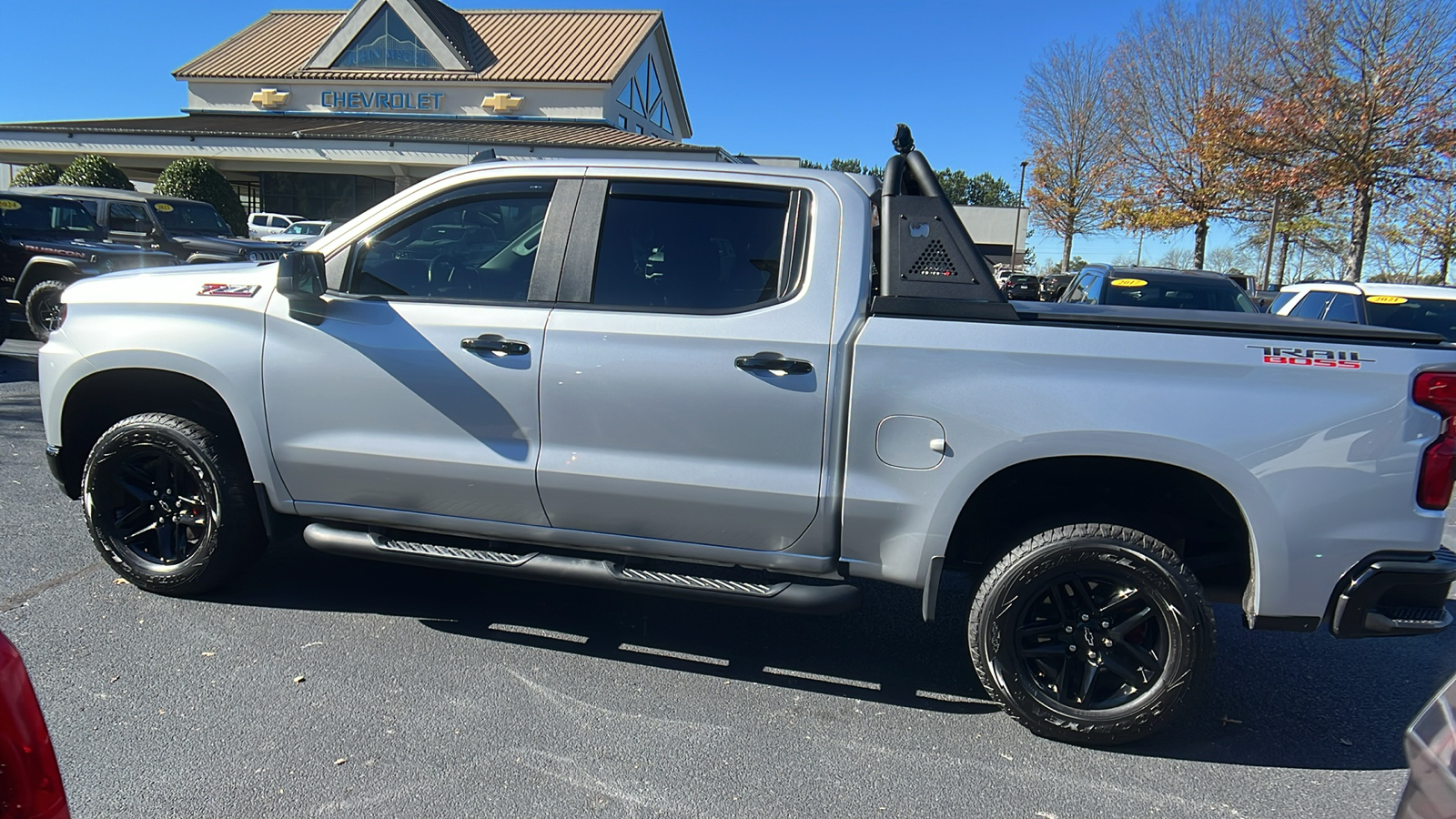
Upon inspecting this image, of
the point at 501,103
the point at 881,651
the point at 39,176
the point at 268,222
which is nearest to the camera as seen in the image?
the point at 881,651

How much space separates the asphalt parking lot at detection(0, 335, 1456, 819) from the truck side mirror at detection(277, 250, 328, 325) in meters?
1.35

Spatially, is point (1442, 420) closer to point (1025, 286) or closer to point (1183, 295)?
point (1183, 295)

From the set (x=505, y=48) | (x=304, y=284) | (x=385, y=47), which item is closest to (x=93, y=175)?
(x=385, y=47)

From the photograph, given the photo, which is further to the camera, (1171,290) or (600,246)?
(1171,290)

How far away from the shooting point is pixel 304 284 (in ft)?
12.0

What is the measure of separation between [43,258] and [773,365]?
11.0 m

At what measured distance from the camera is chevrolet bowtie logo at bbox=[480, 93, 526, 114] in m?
33.6

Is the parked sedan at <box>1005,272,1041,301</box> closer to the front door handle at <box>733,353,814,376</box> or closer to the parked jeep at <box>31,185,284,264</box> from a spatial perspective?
the parked jeep at <box>31,185,284,264</box>

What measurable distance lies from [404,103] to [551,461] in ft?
117

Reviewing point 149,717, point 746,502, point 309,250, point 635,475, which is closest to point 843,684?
point 746,502

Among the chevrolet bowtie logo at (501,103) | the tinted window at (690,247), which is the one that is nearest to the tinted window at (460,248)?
the tinted window at (690,247)

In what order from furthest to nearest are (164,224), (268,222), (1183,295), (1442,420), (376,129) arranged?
(268,222) < (376,129) < (164,224) < (1183,295) < (1442,420)

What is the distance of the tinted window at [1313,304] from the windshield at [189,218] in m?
14.4

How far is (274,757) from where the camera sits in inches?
117
